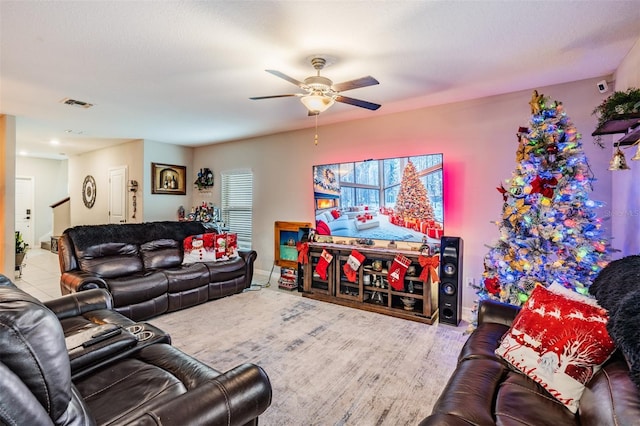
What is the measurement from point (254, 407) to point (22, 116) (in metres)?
5.52

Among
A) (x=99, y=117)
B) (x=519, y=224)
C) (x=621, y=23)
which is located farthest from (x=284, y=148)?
(x=621, y=23)

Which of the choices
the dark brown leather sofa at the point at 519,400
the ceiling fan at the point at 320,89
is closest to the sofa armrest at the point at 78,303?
the ceiling fan at the point at 320,89

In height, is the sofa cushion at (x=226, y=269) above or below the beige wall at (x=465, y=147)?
below

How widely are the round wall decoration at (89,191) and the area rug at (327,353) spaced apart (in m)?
5.27

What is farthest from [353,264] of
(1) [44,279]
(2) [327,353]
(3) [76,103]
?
(1) [44,279]

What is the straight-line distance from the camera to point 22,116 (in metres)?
4.42

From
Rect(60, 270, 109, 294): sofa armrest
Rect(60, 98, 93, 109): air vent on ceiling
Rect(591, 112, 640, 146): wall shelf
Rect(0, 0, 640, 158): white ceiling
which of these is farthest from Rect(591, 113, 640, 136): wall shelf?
Rect(60, 98, 93, 109): air vent on ceiling

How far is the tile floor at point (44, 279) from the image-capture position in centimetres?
449

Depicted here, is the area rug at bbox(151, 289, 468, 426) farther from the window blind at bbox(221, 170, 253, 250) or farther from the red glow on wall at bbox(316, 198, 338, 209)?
the window blind at bbox(221, 170, 253, 250)

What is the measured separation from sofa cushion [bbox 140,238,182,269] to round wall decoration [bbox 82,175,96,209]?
4.29m

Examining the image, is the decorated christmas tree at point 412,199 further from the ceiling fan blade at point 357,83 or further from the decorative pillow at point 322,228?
the ceiling fan blade at point 357,83

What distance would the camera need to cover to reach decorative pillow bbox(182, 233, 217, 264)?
422 centimetres

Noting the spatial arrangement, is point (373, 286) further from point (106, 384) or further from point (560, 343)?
point (106, 384)

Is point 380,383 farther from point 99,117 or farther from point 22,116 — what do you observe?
point 22,116
